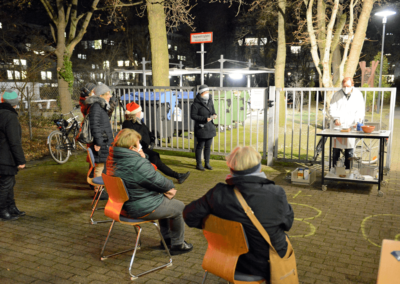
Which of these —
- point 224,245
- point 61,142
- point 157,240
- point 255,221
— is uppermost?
point 255,221

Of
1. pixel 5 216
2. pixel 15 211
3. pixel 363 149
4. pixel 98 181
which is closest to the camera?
pixel 98 181

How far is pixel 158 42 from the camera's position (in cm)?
1128

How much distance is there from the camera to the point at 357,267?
4027mm

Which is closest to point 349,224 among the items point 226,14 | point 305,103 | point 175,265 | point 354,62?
point 175,265

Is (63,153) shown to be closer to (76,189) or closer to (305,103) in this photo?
(76,189)

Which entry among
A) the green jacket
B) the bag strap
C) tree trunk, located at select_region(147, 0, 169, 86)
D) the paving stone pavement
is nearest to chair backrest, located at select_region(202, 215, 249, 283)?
the bag strap

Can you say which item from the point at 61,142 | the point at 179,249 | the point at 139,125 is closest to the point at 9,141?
the point at 139,125

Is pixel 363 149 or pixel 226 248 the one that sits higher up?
pixel 226 248

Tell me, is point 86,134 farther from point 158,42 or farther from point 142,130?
point 158,42

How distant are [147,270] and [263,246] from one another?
5.79ft

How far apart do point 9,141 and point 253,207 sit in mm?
4044

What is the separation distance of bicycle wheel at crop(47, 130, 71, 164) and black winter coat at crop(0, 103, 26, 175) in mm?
3995

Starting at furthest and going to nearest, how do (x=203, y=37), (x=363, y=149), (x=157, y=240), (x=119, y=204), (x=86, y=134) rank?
(x=203, y=37), (x=363, y=149), (x=86, y=134), (x=157, y=240), (x=119, y=204)

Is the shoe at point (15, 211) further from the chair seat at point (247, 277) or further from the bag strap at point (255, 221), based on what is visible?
the bag strap at point (255, 221)
